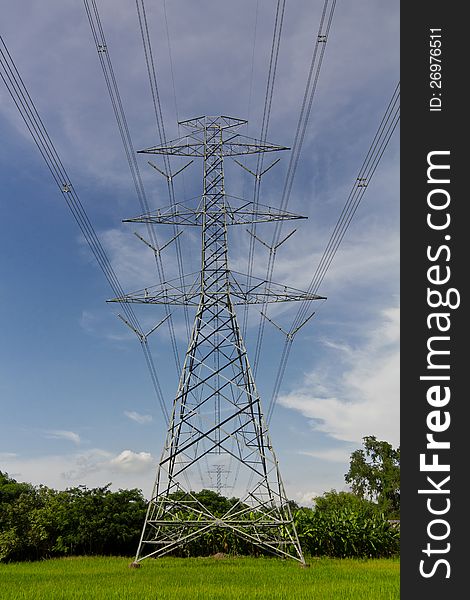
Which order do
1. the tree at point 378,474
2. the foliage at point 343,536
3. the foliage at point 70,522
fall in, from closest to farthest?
the foliage at point 70,522, the foliage at point 343,536, the tree at point 378,474

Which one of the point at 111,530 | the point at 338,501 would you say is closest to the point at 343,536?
the point at 111,530

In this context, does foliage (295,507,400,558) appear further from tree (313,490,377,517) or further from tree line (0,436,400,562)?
tree (313,490,377,517)

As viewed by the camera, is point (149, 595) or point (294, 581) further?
point (294, 581)

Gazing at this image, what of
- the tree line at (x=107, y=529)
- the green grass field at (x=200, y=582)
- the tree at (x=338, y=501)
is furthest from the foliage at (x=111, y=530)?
the tree at (x=338, y=501)

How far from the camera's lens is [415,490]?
7957 mm

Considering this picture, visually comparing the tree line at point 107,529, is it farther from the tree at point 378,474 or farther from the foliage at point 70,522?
the tree at point 378,474

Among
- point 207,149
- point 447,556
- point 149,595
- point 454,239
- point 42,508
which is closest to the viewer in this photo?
point 447,556

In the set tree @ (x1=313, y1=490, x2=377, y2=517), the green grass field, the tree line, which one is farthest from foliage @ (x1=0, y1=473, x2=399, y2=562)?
tree @ (x1=313, y1=490, x2=377, y2=517)

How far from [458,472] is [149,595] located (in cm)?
1207

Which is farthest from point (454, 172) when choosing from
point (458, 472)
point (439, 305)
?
point (458, 472)

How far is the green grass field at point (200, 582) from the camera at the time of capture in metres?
17.2

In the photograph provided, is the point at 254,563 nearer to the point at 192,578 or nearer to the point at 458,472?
the point at 192,578

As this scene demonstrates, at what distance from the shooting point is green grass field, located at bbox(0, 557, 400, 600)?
1720 cm

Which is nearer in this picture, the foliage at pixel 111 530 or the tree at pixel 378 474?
the foliage at pixel 111 530
